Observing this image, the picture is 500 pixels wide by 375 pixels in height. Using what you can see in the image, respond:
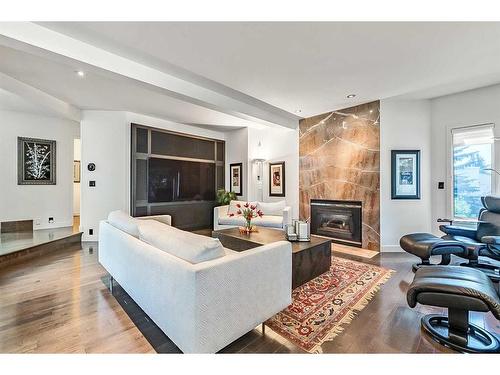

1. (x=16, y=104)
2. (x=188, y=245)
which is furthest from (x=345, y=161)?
(x=16, y=104)

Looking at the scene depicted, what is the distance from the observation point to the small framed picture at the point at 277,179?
5723 mm

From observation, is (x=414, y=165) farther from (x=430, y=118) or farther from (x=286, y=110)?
(x=286, y=110)

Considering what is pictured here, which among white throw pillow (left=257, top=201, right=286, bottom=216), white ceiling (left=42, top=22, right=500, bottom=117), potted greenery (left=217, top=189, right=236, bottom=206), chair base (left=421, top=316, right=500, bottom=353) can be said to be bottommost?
chair base (left=421, top=316, right=500, bottom=353)

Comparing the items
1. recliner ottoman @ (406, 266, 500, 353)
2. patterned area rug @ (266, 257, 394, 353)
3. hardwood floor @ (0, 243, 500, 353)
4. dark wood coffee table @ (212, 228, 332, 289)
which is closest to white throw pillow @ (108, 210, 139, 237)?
hardwood floor @ (0, 243, 500, 353)

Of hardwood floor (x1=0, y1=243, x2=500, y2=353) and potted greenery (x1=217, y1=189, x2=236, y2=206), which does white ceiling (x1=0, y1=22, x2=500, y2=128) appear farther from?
potted greenery (x1=217, y1=189, x2=236, y2=206)

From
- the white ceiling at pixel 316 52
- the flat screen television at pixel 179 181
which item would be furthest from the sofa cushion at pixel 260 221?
the white ceiling at pixel 316 52

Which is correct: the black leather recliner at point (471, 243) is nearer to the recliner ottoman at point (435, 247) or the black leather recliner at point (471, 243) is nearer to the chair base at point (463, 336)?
the recliner ottoman at point (435, 247)

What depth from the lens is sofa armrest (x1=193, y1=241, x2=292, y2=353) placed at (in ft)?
4.54

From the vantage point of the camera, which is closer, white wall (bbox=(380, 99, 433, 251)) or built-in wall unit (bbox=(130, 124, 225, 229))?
white wall (bbox=(380, 99, 433, 251))

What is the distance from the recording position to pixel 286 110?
15.3 feet

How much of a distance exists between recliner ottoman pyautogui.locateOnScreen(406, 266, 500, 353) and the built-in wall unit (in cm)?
487

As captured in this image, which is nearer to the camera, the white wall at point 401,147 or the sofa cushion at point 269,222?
the white wall at point 401,147

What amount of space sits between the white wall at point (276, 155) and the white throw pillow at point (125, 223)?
11.8ft

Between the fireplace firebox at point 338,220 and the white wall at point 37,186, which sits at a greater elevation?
the white wall at point 37,186
